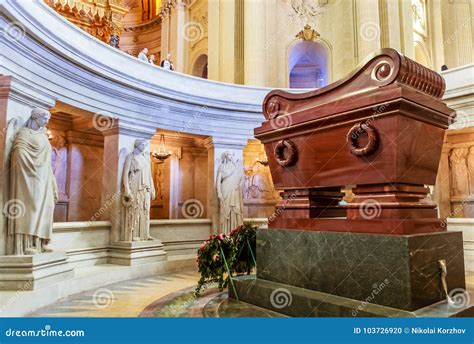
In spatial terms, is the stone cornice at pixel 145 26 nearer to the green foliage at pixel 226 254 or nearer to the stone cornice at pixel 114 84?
the stone cornice at pixel 114 84

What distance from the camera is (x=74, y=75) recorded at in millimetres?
6430

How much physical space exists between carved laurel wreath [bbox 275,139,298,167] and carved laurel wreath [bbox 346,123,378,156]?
56cm

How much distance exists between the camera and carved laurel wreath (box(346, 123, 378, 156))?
8.26 feet

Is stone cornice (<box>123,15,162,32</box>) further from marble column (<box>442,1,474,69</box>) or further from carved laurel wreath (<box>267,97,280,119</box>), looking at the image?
carved laurel wreath (<box>267,97,280,119</box>)

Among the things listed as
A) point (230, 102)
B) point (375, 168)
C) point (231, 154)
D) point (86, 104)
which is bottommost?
point (375, 168)

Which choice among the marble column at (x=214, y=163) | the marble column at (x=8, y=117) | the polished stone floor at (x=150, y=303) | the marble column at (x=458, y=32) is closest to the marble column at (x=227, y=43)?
the marble column at (x=214, y=163)

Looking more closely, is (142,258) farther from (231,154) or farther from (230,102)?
(230,102)

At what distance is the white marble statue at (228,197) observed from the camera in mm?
8586

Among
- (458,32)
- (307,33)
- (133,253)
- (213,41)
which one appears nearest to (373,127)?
(133,253)

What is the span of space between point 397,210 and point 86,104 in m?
5.92

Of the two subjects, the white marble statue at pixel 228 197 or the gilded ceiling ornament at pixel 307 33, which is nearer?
the white marble statue at pixel 228 197

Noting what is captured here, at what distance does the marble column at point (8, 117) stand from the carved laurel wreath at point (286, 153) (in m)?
3.65

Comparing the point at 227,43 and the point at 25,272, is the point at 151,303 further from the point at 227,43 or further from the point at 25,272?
the point at 227,43

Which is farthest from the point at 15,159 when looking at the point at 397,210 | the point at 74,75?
the point at 397,210
